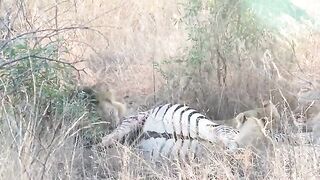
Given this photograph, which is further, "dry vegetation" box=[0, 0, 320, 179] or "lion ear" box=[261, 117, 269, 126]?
"lion ear" box=[261, 117, 269, 126]

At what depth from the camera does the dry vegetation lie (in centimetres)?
406

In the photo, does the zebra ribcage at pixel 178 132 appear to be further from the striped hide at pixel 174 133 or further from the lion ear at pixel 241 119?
the lion ear at pixel 241 119

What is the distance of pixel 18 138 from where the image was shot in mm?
4027

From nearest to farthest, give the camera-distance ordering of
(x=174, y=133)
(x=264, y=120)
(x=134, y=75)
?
(x=264, y=120) → (x=174, y=133) → (x=134, y=75)

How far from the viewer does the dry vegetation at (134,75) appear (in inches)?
160

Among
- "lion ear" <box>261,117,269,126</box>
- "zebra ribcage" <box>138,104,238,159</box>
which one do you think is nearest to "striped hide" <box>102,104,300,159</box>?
"zebra ribcage" <box>138,104,238,159</box>

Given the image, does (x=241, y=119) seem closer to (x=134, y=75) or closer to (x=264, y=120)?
(x=264, y=120)

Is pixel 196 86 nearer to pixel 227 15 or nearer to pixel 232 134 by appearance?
pixel 227 15

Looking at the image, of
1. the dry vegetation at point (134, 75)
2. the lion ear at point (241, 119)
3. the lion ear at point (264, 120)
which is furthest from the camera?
the lion ear at point (241, 119)

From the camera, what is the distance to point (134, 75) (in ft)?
20.9

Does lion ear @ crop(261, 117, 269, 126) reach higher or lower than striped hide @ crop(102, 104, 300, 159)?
higher

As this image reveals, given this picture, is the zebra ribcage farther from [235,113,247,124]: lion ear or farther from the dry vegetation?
the dry vegetation

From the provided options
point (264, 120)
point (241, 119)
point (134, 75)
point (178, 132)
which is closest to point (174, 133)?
point (178, 132)

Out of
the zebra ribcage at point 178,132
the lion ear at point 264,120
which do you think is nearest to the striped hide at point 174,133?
the zebra ribcage at point 178,132
